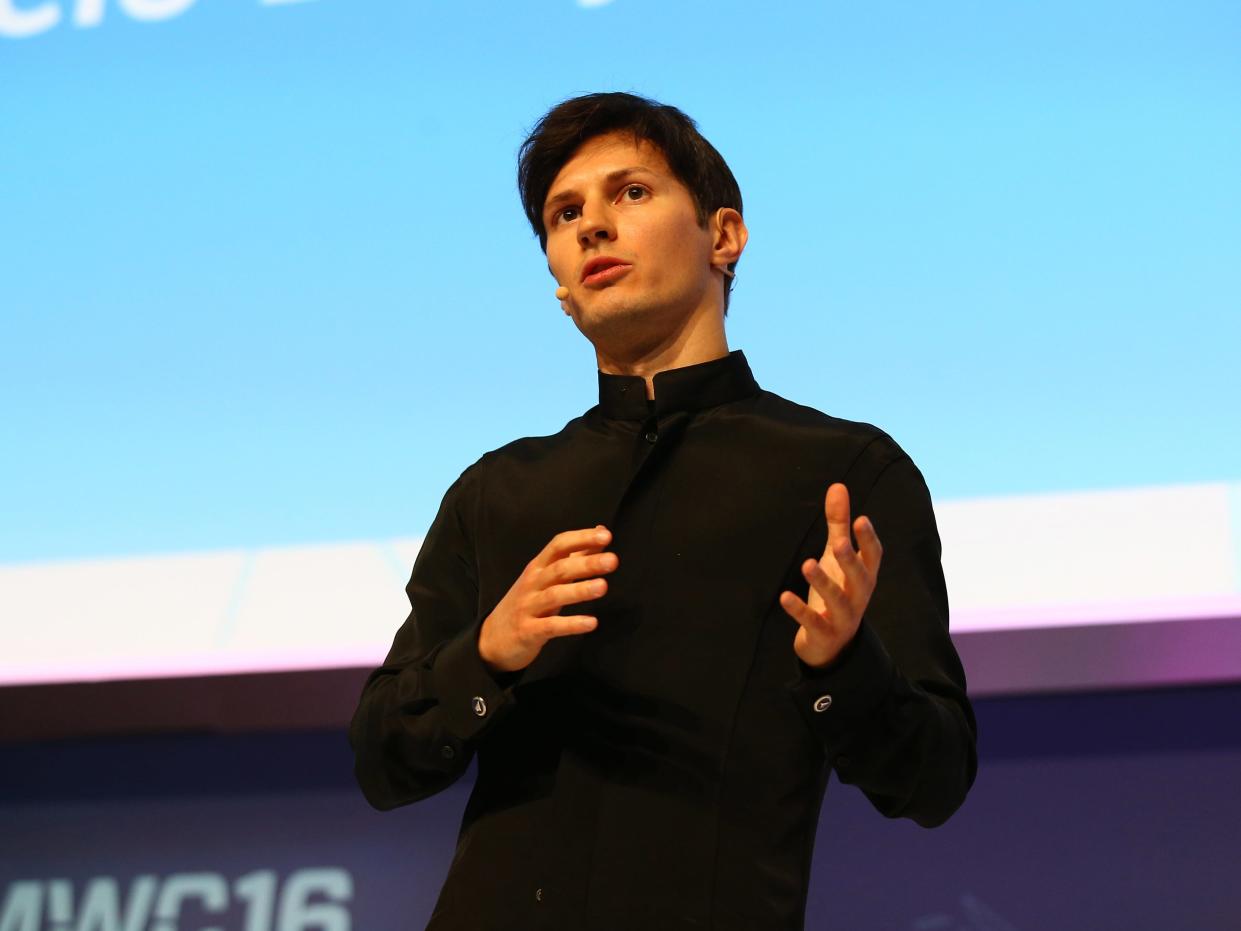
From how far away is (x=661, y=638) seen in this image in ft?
3.69

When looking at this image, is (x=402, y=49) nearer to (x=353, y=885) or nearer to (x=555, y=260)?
(x=555, y=260)

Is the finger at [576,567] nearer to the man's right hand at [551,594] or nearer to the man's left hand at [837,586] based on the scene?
the man's right hand at [551,594]

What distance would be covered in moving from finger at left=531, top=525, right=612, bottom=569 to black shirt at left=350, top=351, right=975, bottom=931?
0.11 metres

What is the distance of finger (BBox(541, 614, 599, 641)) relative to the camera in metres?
0.96

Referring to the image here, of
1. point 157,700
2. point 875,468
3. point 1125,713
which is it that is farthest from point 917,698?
point 157,700

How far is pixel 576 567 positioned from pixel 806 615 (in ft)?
0.53

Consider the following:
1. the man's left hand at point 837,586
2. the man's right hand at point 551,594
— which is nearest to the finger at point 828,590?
the man's left hand at point 837,586

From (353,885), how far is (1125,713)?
4.06 ft

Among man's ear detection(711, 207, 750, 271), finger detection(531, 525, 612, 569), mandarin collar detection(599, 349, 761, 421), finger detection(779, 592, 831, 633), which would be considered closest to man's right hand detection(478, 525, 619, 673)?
finger detection(531, 525, 612, 569)

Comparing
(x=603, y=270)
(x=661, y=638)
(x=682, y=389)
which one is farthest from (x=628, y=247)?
(x=661, y=638)

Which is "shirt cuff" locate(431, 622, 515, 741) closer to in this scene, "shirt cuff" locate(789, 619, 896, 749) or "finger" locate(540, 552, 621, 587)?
"finger" locate(540, 552, 621, 587)

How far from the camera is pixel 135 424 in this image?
2.35m

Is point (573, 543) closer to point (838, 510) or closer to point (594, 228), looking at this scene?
point (838, 510)

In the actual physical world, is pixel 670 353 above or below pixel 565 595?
above
